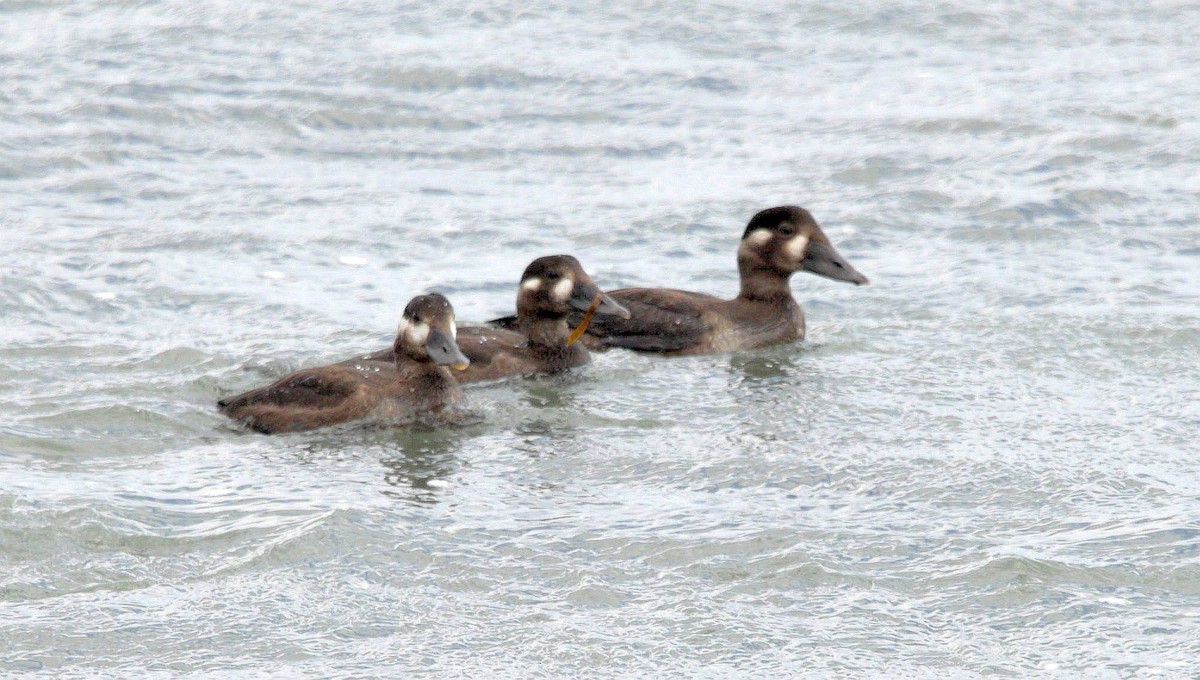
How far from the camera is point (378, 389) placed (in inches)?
348

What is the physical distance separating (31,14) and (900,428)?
1242cm

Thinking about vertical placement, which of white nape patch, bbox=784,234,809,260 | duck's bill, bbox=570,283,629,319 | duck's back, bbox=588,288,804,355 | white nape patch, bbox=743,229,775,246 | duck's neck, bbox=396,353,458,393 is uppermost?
white nape patch, bbox=743,229,775,246

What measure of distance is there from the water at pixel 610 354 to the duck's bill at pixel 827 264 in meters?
0.36

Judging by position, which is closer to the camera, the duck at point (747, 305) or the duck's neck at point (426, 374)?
the duck's neck at point (426, 374)

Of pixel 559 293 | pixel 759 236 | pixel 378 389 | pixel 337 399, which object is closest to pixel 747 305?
pixel 759 236

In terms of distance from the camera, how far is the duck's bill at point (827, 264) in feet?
35.5

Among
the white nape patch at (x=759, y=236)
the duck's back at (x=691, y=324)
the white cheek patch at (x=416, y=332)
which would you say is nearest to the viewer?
the white cheek patch at (x=416, y=332)

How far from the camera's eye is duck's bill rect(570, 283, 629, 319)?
10.0m

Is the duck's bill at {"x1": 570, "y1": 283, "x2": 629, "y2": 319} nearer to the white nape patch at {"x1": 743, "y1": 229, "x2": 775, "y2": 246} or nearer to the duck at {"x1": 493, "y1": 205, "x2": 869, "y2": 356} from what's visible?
the duck at {"x1": 493, "y1": 205, "x2": 869, "y2": 356}

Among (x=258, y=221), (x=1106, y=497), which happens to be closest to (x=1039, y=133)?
(x=258, y=221)

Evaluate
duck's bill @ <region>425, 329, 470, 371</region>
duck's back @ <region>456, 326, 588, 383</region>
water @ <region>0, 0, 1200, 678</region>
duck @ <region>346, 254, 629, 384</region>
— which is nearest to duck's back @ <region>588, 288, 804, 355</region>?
water @ <region>0, 0, 1200, 678</region>

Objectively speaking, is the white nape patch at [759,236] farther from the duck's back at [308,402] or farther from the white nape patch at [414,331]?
the duck's back at [308,402]

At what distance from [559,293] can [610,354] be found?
58 cm

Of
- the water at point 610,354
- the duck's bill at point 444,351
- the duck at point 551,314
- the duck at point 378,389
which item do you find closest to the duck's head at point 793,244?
the water at point 610,354
